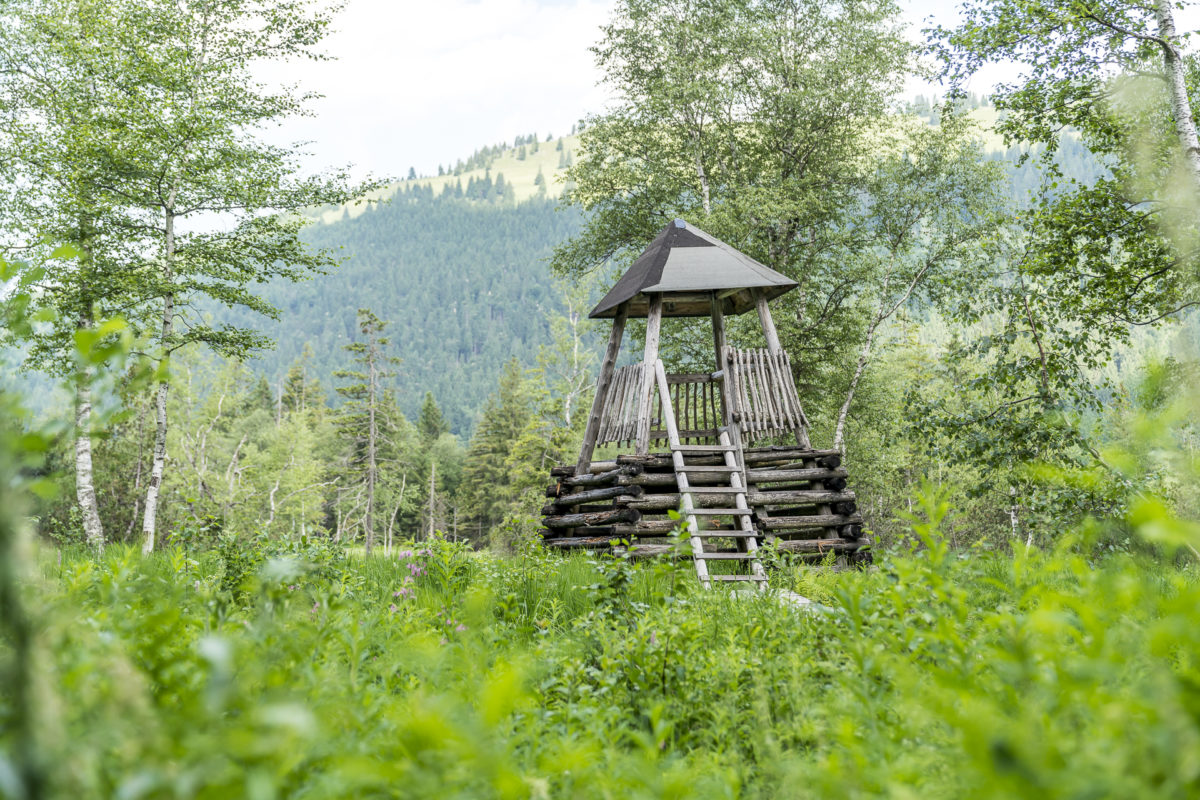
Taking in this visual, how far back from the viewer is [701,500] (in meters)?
9.86

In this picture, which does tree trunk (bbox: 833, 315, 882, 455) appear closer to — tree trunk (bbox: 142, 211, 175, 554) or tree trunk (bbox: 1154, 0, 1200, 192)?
tree trunk (bbox: 1154, 0, 1200, 192)

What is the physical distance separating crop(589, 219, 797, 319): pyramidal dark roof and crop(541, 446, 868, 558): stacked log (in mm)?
2377

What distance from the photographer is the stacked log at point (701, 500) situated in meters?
9.34

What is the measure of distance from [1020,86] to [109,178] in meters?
17.2

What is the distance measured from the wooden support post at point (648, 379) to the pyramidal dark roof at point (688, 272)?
0.99 ft

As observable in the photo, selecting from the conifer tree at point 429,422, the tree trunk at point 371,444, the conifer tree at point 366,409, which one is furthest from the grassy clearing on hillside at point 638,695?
the conifer tree at point 429,422

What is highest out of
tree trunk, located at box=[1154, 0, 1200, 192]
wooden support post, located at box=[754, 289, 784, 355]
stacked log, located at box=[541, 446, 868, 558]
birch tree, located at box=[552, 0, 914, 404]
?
birch tree, located at box=[552, 0, 914, 404]

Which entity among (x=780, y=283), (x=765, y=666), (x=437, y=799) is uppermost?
(x=780, y=283)

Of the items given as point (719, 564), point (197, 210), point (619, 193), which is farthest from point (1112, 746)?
point (619, 193)

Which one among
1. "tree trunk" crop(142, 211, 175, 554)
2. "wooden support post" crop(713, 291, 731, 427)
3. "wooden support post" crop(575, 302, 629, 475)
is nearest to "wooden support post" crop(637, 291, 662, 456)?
"wooden support post" crop(575, 302, 629, 475)

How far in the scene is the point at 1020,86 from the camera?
35.5 ft

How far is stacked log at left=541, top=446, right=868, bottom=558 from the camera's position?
9.34 m

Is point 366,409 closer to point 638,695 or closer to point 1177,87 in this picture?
point 1177,87

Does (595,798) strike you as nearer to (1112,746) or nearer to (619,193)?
(1112,746)
